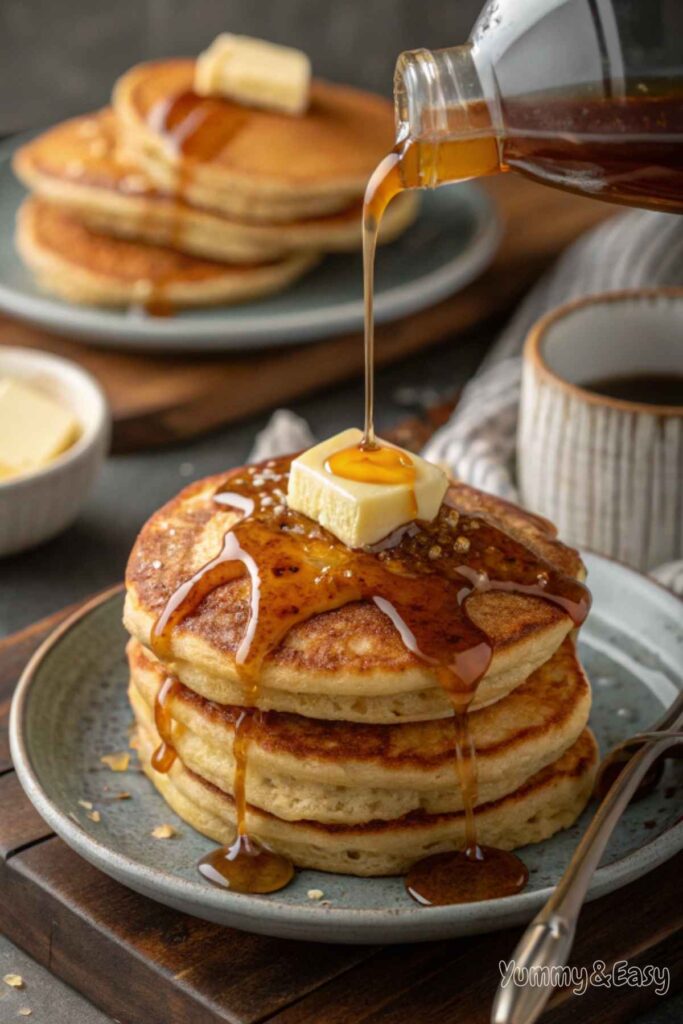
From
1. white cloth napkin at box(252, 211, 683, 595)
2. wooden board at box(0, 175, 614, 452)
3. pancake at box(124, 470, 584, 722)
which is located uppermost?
pancake at box(124, 470, 584, 722)

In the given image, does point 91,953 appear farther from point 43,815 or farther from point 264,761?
point 264,761

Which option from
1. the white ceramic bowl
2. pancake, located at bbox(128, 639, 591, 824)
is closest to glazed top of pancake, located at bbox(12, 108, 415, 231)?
the white ceramic bowl

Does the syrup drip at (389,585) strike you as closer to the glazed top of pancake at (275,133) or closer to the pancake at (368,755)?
the pancake at (368,755)

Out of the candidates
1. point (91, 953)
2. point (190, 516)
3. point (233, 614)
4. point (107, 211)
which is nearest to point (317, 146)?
point (107, 211)

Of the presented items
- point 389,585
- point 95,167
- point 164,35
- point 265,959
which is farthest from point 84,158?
point 164,35

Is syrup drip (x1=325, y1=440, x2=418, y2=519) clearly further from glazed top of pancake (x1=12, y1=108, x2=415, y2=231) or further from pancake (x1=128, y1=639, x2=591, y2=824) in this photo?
glazed top of pancake (x1=12, y1=108, x2=415, y2=231)

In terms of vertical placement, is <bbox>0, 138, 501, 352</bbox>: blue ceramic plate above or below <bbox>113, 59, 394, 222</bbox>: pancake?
below

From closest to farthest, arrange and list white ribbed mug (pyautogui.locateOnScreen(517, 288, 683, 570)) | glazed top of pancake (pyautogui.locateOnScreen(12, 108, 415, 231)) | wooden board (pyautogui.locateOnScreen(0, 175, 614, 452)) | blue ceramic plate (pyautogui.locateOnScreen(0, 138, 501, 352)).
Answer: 1. white ribbed mug (pyautogui.locateOnScreen(517, 288, 683, 570))
2. wooden board (pyautogui.locateOnScreen(0, 175, 614, 452))
3. blue ceramic plate (pyautogui.locateOnScreen(0, 138, 501, 352))
4. glazed top of pancake (pyautogui.locateOnScreen(12, 108, 415, 231))
